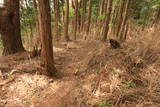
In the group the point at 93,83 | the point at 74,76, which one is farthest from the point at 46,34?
the point at 93,83

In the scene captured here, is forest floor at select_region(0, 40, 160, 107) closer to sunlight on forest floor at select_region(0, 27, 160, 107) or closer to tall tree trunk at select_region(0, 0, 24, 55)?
sunlight on forest floor at select_region(0, 27, 160, 107)

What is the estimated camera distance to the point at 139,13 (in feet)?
26.8

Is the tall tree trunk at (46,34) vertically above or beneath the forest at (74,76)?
above

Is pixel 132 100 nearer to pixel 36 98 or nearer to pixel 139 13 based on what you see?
pixel 36 98

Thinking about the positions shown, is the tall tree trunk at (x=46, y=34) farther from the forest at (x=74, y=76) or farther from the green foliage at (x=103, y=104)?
the green foliage at (x=103, y=104)

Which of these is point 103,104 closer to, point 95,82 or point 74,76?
point 95,82

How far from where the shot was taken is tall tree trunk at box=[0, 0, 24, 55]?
3.20 meters

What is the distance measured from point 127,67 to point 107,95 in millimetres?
730

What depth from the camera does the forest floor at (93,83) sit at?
1.77 metres

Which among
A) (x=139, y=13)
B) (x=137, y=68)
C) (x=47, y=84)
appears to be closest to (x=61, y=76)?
(x=47, y=84)

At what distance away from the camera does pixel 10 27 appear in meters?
3.31

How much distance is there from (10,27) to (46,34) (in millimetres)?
1619

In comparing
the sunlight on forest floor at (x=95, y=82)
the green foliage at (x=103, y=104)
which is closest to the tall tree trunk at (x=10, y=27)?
the sunlight on forest floor at (x=95, y=82)

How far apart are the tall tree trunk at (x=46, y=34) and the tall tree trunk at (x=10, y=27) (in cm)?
152
